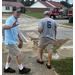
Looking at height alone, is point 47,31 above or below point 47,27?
below

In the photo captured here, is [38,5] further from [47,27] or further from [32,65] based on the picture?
[32,65]

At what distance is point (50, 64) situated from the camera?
407 cm

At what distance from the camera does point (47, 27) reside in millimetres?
3783

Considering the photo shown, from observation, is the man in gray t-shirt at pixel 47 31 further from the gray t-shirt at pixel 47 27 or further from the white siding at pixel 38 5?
the white siding at pixel 38 5

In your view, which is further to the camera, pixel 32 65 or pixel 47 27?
pixel 32 65

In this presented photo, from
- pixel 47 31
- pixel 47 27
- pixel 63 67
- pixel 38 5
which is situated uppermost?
pixel 38 5

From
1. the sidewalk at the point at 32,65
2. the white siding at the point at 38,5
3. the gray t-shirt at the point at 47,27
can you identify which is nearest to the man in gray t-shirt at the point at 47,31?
the gray t-shirt at the point at 47,27

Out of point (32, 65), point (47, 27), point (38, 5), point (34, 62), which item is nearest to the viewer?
point (47, 27)

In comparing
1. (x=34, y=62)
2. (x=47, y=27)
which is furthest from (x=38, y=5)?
(x=47, y=27)

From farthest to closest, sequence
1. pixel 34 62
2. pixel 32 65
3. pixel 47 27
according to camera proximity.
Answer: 1. pixel 34 62
2. pixel 32 65
3. pixel 47 27

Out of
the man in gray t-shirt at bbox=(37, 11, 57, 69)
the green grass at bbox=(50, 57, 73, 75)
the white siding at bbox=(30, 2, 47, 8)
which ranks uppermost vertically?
the white siding at bbox=(30, 2, 47, 8)

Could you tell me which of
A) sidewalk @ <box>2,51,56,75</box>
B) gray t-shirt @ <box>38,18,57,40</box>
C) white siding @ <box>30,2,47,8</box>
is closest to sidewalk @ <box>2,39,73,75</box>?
sidewalk @ <box>2,51,56,75</box>

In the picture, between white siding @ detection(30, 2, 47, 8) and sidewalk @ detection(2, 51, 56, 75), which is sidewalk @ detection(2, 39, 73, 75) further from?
white siding @ detection(30, 2, 47, 8)

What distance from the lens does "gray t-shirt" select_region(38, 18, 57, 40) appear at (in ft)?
12.4
